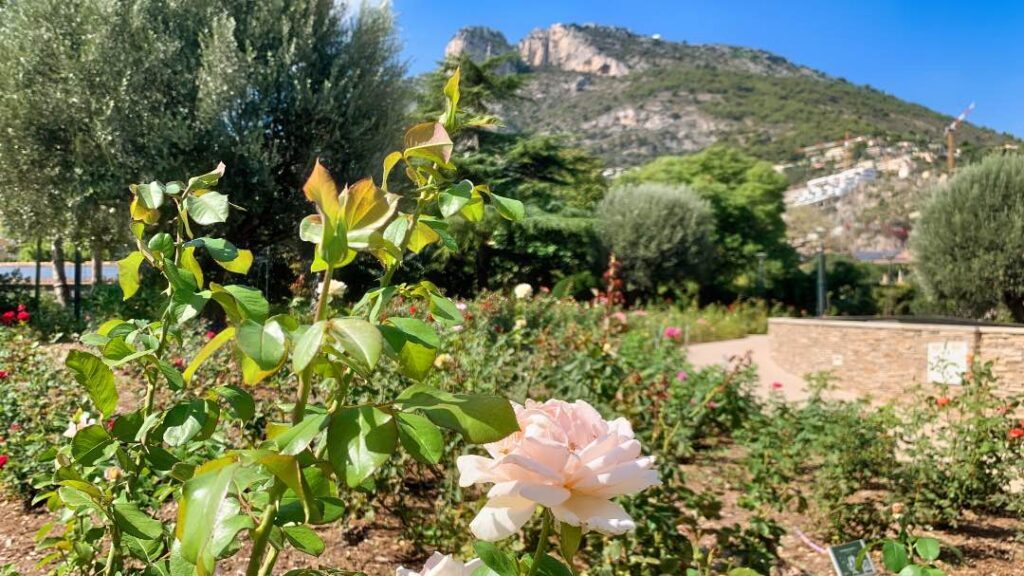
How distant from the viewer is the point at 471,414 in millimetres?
480

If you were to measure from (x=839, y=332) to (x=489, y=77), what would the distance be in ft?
35.8

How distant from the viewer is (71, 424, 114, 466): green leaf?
2.51 feet

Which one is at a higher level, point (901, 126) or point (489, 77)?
point (901, 126)

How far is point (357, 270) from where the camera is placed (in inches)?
246

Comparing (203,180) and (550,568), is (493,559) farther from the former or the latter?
(203,180)

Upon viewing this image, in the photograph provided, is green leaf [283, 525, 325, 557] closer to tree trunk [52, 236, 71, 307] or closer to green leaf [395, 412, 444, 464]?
green leaf [395, 412, 444, 464]

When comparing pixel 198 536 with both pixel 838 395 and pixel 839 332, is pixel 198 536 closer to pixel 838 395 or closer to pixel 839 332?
pixel 838 395

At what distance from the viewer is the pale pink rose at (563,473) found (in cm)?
51

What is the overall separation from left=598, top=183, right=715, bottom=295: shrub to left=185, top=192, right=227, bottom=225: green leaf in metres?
15.3

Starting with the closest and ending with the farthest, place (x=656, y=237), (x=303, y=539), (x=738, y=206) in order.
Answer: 1. (x=303, y=539)
2. (x=656, y=237)
3. (x=738, y=206)

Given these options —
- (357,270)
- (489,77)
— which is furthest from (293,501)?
(489,77)

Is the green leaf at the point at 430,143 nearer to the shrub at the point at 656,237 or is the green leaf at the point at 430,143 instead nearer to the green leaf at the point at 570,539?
the green leaf at the point at 570,539

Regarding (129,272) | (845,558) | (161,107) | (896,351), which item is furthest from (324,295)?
(896,351)

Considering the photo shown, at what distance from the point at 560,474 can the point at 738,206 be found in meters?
22.6
